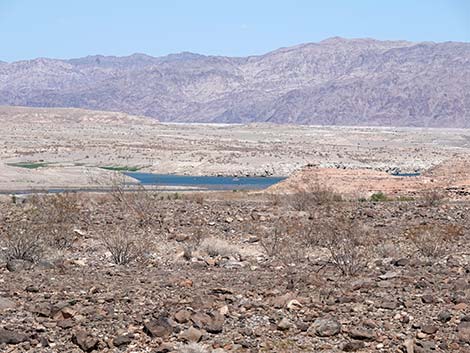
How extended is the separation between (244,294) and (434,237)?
6759 millimetres

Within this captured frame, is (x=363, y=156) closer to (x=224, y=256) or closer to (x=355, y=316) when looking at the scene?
(x=224, y=256)

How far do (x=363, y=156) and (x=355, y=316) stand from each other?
278 feet

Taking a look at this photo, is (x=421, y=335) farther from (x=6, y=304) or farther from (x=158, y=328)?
(x=6, y=304)

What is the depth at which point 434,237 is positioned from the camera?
16203mm

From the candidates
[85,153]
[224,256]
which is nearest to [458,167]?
[224,256]

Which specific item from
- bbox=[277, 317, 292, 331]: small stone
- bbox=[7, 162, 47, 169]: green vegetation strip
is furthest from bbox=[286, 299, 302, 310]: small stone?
bbox=[7, 162, 47, 169]: green vegetation strip

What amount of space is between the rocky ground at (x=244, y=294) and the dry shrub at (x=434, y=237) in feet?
0.14

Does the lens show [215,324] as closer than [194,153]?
Yes

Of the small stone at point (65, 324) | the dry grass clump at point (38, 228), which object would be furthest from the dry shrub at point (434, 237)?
the small stone at point (65, 324)

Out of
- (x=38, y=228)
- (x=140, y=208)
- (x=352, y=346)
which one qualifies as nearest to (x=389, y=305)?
A: (x=352, y=346)

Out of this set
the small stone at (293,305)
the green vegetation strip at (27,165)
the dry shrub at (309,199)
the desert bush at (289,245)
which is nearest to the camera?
the small stone at (293,305)

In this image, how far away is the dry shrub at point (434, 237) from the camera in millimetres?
14956

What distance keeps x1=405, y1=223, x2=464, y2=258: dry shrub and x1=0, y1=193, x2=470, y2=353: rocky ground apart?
4 centimetres

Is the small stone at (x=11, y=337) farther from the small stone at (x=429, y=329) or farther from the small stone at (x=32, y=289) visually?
the small stone at (x=429, y=329)
